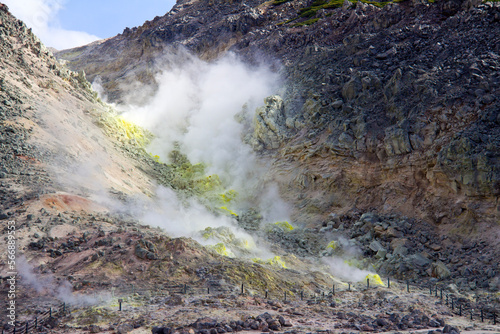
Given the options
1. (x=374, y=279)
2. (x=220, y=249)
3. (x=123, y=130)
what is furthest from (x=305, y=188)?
(x=123, y=130)

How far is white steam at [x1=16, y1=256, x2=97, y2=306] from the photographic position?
1279 centimetres

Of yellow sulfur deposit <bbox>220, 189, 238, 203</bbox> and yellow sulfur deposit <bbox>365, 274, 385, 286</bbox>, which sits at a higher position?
yellow sulfur deposit <bbox>220, 189, 238, 203</bbox>

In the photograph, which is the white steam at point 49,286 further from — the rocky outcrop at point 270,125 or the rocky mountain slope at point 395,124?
the rocky outcrop at point 270,125

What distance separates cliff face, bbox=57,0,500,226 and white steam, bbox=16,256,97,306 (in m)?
14.5

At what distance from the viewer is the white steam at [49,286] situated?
42.0 feet

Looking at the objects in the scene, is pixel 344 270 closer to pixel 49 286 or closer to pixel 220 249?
pixel 220 249

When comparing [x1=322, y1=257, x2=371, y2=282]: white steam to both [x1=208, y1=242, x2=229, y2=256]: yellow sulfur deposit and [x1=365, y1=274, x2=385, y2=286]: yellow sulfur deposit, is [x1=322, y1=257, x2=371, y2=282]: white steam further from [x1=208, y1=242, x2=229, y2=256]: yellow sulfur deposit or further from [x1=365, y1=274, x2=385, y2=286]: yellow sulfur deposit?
[x1=208, y1=242, x2=229, y2=256]: yellow sulfur deposit

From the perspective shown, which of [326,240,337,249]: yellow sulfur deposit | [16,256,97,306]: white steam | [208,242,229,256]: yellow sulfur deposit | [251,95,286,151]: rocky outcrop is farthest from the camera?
[251,95,286,151]: rocky outcrop

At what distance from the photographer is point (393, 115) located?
25344 millimetres

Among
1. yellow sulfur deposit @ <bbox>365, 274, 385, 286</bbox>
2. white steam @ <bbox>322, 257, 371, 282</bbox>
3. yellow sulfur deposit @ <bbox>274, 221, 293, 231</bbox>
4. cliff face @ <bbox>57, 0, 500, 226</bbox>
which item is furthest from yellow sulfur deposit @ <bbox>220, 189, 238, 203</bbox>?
yellow sulfur deposit @ <bbox>365, 274, 385, 286</bbox>

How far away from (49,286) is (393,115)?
19954 millimetres

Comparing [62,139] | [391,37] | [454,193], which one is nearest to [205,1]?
[391,37]

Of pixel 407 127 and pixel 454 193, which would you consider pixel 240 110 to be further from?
pixel 454 193

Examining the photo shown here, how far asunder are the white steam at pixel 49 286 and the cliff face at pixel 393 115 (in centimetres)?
1448
